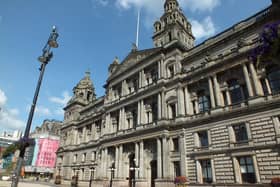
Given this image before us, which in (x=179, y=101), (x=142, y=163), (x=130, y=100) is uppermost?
(x=130, y=100)

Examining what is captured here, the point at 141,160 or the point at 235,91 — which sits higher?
the point at 235,91

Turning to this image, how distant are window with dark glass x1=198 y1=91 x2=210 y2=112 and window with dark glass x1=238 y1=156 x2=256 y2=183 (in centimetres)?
700

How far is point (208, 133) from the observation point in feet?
73.5

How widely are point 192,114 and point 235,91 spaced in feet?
19.0

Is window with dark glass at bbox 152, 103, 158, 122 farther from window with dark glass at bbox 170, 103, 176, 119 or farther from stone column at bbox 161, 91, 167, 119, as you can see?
window with dark glass at bbox 170, 103, 176, 119

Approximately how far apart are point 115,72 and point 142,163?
20376 millimetres

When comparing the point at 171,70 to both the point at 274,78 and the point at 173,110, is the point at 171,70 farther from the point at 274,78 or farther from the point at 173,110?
the point at 274,78

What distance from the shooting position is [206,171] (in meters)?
21.7

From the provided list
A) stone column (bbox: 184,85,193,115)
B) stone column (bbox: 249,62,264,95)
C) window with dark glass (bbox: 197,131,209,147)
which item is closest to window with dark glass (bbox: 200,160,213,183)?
window with dark glass (bbox: 197,131,209,147)

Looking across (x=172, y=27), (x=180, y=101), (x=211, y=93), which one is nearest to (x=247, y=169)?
(x=211, y=93)

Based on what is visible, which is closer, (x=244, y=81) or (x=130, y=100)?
(x=244, y=81)

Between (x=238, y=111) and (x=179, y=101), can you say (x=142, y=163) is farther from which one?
(x=238, y=111)

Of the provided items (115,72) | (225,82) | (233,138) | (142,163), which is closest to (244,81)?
(225,82)

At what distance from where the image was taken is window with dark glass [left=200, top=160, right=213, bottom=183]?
21.3 meters
